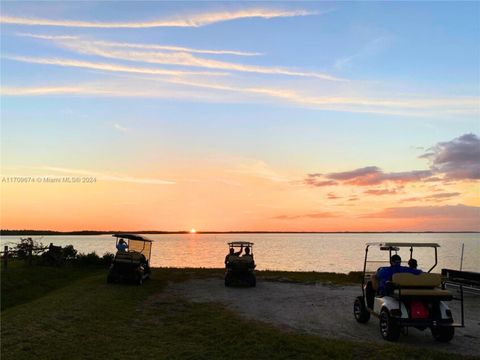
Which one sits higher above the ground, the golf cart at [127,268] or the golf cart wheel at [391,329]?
the golf cart at [127,268]

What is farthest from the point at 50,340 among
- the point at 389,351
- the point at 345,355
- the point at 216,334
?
the point at 389,351

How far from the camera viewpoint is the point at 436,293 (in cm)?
1158

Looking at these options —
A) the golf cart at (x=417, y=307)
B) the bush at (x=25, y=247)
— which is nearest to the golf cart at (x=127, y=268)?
the bush at (x=25, y=247)

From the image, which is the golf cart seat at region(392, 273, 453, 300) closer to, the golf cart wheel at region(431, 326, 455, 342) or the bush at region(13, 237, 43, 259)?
the golf cart wheel at region(431, 326, 455, 342)

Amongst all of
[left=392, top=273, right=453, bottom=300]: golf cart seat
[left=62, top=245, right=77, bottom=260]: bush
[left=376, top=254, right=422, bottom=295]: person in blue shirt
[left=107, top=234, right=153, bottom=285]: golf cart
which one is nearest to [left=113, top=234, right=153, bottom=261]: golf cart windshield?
[left=107, top=234, right=153, bottom=285]: golf cart

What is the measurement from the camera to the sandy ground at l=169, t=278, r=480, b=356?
12203mm

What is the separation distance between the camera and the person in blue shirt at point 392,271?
1244cm

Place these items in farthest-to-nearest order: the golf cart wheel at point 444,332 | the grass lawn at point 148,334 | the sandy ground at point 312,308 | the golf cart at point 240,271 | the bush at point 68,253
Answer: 1. the bush at point 68,253
2. the golf cart at point 240,271
3. the sandy ground at point 312,308
4. the golf cart wheel at point 444,332
5. the grass lawn at point 148,334

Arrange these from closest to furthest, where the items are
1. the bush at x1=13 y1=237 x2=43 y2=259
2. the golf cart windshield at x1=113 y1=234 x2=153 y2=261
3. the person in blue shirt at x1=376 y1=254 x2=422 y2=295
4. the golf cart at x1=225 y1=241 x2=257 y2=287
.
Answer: the person in blue shirt at x1=376 y1=254 x2=422 y2=295
the golf cart at x1=225 y1=241 x2=257 y2=287
the golf cart windshield at x1=113 y1=234 x2=153 y2=261
the bush at x1=13 y1=237 x2=43 y2=259

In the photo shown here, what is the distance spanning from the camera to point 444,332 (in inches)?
461

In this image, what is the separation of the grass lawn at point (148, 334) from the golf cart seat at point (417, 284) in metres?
1.55

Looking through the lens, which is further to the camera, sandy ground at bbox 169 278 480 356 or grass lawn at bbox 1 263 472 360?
sandy ground at bbox 169 278 480 356

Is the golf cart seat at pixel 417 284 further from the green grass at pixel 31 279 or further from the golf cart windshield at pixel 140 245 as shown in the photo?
the green grass at pixel 31 279

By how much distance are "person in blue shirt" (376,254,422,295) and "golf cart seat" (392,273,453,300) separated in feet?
1.68
